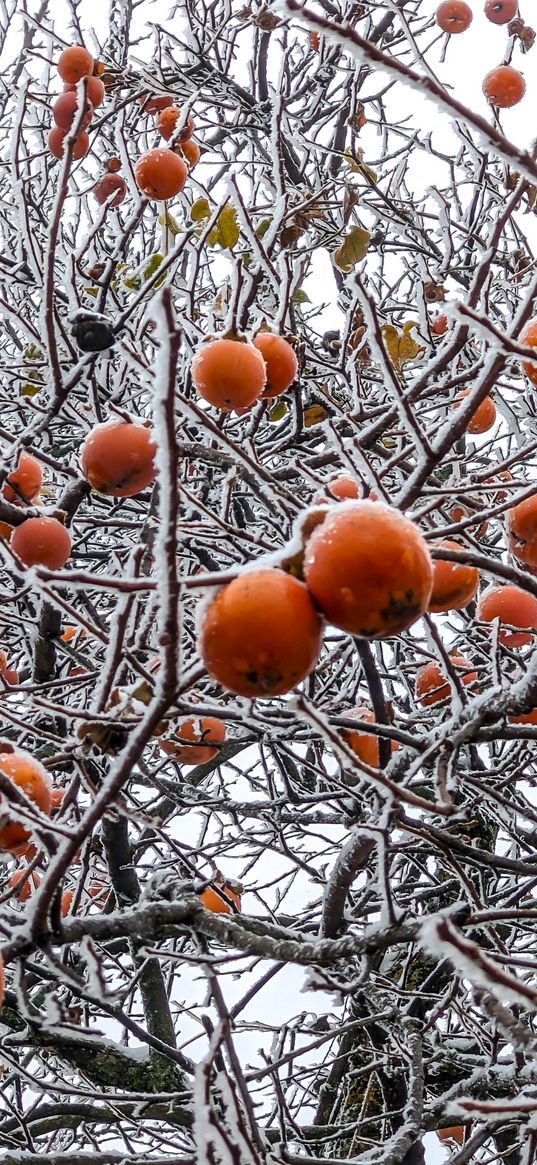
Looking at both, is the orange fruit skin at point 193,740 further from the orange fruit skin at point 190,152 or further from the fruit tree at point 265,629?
the orange fruit skin at point 190,152

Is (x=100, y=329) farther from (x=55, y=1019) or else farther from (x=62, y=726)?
(x=55, y=1019)

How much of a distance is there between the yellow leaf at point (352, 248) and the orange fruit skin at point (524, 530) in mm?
1334

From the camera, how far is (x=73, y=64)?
3.72m

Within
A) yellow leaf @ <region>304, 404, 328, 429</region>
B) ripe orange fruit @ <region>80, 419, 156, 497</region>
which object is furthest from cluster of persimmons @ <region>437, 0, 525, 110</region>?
ripe orange fruit @ <region>80, 419, 156, 497</region>

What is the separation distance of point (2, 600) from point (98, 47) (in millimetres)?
4291

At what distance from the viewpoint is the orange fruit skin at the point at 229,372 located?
218 cm

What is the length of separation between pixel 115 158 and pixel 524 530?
10.4 feet

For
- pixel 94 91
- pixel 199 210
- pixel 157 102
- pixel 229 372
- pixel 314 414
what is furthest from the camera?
pixel 157 102

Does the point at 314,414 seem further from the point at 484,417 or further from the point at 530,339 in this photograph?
the point at 530,339

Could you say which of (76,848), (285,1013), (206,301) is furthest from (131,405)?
(285,1013)

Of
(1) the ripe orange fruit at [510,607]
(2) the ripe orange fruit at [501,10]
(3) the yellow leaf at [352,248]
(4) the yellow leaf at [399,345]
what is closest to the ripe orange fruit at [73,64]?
(3) the yellow leaf at [352,248]

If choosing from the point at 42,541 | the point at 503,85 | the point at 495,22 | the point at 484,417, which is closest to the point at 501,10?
the point at 495,22

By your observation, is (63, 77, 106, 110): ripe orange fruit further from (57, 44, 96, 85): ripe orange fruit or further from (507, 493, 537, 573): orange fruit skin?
(507, 493, 537, 573): orange fruit skin

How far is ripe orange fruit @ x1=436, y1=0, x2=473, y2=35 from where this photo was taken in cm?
Answer: 459
